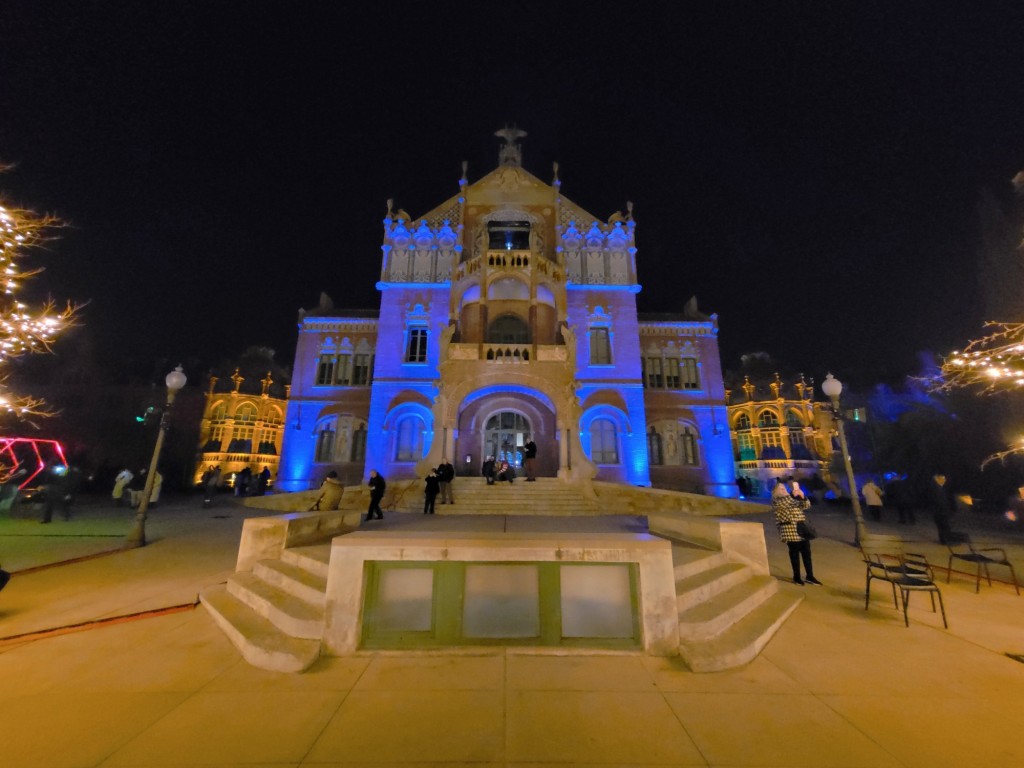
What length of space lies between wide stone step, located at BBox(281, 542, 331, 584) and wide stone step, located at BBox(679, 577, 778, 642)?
15.4 ft

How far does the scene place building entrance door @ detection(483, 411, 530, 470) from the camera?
20.5 metres

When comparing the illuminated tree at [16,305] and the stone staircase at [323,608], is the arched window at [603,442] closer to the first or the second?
the stone staircase at [323,608]

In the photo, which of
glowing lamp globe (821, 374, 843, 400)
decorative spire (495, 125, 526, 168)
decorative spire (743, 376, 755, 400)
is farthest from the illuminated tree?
decorative spire (743, 376, 755, 400)

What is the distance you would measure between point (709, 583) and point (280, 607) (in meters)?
5.69

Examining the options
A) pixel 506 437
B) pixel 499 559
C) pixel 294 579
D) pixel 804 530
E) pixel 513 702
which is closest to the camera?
pixel 513 702

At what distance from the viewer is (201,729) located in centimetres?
307

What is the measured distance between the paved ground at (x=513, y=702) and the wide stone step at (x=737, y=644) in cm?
11

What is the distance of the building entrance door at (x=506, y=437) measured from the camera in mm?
20547

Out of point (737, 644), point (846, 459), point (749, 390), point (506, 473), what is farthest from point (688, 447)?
point (749, 390)

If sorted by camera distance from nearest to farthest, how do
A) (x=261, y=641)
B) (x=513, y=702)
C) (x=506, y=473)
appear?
(x=513, y=702) → (x=261, y=641) → (x=506, y=473)

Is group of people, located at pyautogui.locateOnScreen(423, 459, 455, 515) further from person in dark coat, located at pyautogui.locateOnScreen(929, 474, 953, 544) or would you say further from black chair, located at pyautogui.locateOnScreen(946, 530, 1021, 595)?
person in dark coat, located at pyautogui.locateOnScreen(929, 474, 953, 544)

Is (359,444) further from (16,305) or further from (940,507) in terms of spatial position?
(940,507)

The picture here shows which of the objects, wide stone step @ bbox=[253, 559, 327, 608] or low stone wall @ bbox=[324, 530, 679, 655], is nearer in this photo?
low stone wall @ bbox=[324, 530, 679, 655]

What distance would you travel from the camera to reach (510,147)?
26422 millimetres
